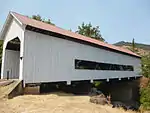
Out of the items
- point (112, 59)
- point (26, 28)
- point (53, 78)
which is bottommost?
point (53, 78)

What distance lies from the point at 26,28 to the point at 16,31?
178cm

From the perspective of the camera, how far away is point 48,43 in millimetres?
13625

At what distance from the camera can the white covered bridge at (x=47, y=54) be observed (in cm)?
1243

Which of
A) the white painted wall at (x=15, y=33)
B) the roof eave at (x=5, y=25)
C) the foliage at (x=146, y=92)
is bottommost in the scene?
the foliage at (x=146, y=92)

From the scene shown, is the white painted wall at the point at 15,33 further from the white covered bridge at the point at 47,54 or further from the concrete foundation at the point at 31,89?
the concrete foundation at the point at 31,89

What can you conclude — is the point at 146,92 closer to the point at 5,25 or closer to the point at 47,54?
the point at 47,54

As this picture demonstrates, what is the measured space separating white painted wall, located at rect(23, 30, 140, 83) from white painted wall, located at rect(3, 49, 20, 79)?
4576mm

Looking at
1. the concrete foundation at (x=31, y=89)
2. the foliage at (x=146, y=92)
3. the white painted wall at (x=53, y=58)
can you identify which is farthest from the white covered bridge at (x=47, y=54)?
the foliage at (x=146, y=92)

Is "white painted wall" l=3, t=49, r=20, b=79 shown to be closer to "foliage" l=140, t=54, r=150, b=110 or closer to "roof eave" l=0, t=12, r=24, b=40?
"roof eave" l=0, t=12, r=24, b=40

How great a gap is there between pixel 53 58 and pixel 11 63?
15.5 ft

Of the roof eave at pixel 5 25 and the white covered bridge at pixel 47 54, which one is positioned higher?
the roof eave at pixel 5 25

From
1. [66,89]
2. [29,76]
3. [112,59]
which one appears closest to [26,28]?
[29,76]

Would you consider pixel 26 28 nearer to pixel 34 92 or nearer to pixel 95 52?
pixel 34 92

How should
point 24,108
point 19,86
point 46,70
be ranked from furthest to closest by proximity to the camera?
point 46,70 < point 19,86 < point 24,108
